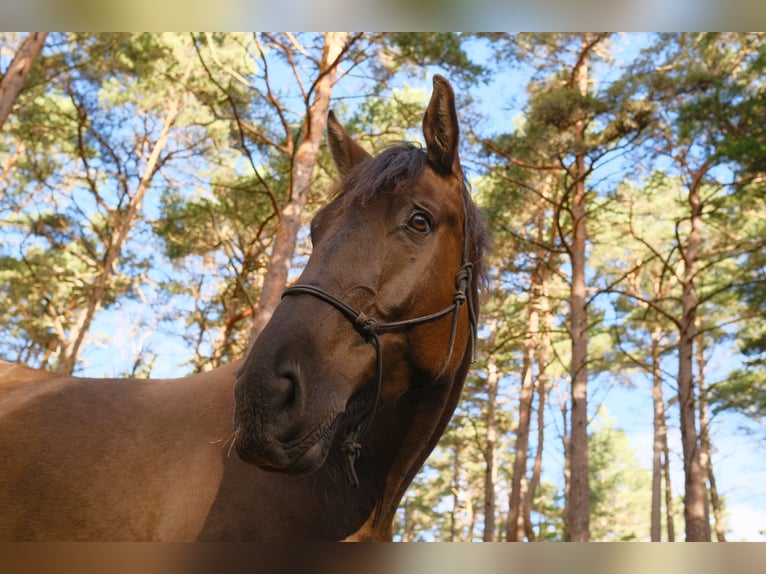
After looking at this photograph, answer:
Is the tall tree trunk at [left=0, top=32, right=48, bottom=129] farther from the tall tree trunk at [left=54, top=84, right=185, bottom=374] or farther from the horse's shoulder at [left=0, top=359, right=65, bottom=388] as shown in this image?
the horse's shoulder at [left=0, top=359, right=65, bottom=388]

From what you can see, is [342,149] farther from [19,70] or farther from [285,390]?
[19,70]

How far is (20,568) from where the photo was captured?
52.2 inches

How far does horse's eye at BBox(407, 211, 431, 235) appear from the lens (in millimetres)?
2547

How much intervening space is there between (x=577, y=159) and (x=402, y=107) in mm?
4584

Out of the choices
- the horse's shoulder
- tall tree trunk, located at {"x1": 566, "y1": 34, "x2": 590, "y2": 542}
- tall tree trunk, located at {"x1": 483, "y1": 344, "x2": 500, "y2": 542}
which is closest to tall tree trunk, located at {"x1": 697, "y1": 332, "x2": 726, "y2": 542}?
tall tree trunk, located at {"x1": 483, "y1": 344, "x2": 500, "y2": 542}

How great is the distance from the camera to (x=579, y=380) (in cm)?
1375

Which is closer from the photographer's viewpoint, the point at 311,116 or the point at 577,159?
the point at 311,116

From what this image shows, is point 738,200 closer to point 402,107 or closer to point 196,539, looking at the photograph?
point 402,107

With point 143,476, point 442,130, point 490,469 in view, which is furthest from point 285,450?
point 490,469

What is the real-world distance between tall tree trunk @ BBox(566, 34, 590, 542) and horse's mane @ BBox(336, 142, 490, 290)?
11.2 m

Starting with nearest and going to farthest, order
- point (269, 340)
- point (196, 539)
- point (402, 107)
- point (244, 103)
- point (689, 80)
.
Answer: point (269, 340) < point (196, 539) < point (689, 80) < point (402, 107) < point (244, 103)

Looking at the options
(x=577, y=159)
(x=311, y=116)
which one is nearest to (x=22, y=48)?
(x=311, y=116)

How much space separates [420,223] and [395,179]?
22 cm

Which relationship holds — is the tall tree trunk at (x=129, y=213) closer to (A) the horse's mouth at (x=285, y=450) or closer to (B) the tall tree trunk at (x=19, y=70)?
(B) the tall tree trunk at (x=19, y=70)
